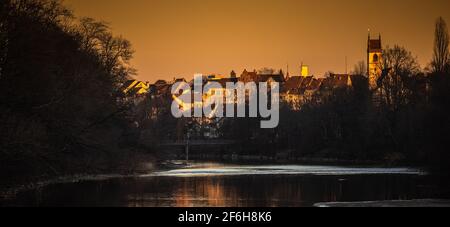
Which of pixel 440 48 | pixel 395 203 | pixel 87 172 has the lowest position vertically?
pixel 395 203

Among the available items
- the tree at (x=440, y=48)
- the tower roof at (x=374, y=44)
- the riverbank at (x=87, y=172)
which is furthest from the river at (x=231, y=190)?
the tower roof at (x=374, y=44)

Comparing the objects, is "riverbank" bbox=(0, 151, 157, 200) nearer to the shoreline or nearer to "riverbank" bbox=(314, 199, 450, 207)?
the shoreline

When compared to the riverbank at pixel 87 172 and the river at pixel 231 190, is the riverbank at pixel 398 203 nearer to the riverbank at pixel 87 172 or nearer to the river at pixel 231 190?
the river at pixel 231 190

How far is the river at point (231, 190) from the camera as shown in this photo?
40375 millimetres

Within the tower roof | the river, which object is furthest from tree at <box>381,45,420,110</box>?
the tower roof

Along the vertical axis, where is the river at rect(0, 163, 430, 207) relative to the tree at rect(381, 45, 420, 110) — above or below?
below

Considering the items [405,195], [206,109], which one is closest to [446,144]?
[405,195]

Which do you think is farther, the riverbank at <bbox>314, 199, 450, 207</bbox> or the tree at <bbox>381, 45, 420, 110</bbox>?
the tree at <bbox>381, 45, 420, 110</bbox>

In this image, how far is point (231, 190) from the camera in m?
48.0

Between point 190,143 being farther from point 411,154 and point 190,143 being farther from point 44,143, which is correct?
point 44,143

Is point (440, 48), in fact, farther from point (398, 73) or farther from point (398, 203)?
point (398, 203)

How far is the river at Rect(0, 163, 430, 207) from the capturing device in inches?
1590

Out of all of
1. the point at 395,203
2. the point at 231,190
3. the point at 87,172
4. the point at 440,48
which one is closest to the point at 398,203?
the point at 395,203
